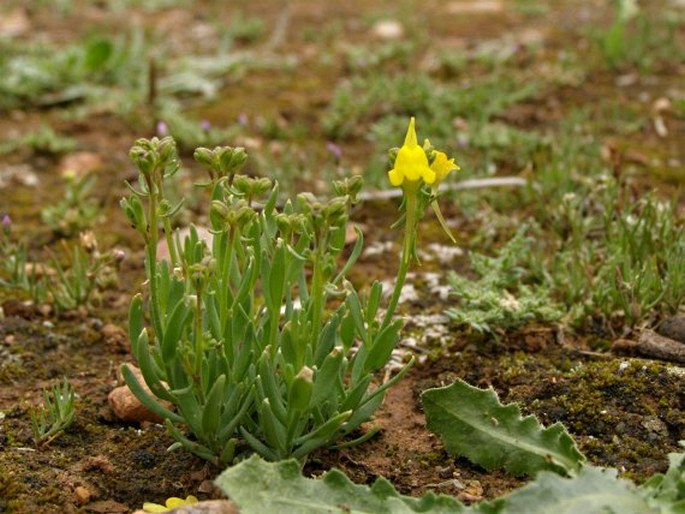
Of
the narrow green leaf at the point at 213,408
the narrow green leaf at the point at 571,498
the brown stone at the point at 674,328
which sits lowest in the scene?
the brown stone at the point at 674,328

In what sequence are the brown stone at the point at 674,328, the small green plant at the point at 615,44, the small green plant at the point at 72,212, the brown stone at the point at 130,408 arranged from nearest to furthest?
the brown stone at the point at 130,408, the brown stone at the point at 674,328, the small green plant at the point at 72,212, the small green plant at the point at 615,44

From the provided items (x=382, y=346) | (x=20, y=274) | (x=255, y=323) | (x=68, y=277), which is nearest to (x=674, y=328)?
(x=382, y=346)

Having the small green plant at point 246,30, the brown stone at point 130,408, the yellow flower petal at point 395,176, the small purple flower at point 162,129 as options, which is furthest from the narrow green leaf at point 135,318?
the small green plant at point 246,30

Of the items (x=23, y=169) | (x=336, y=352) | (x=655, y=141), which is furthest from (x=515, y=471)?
(x=23, y=169)

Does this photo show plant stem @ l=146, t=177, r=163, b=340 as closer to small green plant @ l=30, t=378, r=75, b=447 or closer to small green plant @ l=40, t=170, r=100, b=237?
small green plant @ l=30, t=378, r=75, b=447

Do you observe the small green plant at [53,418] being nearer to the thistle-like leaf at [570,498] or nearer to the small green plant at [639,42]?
the thistle-like leaf at [570,498]
